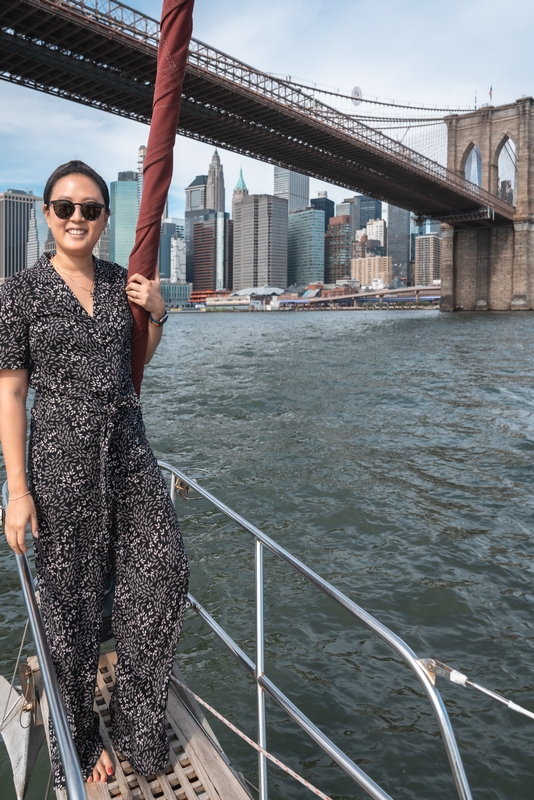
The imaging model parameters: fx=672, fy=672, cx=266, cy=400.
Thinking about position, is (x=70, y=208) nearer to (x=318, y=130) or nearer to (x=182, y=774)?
(x=182, y=774)

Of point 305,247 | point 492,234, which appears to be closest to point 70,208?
point 492,234

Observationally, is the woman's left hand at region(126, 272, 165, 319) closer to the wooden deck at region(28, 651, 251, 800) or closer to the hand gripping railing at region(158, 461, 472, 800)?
the hand gripping railing at region(158, 461, 472, 800)

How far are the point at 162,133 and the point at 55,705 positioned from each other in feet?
4.17

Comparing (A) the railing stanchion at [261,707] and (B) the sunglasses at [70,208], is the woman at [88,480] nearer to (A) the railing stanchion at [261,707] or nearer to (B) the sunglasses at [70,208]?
(B) the sunglasses at [70,208]

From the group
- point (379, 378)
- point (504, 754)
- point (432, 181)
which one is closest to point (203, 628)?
point (504, 754)

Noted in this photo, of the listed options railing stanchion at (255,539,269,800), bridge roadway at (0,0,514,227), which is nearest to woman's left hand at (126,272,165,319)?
railing stanchion at (255,539,269,800)

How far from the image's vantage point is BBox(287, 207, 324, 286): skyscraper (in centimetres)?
12775

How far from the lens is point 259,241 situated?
114 m

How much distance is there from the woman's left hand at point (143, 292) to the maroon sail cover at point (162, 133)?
2 cm

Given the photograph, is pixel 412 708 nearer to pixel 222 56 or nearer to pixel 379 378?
pixel 379 378

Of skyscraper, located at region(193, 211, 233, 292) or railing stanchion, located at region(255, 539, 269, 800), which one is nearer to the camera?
railing stanchion, located at region(255, 539, 269, 800)

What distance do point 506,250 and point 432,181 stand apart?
639 inches

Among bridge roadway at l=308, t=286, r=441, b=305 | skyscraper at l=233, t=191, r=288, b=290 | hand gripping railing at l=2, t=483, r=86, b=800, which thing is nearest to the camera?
hand gripping railing at l=2, t=483, r=86, b=800

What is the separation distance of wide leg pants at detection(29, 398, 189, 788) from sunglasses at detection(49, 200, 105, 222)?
46 cm
